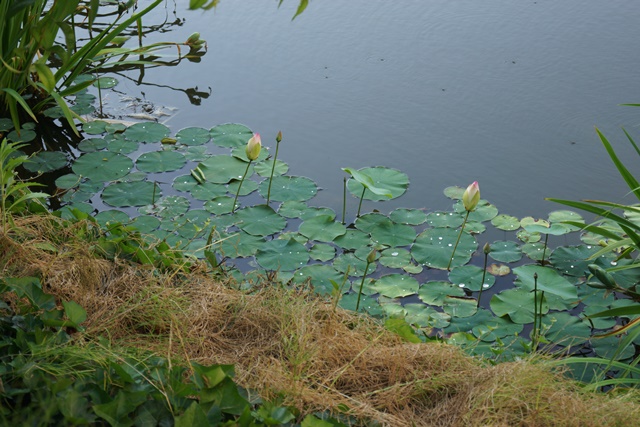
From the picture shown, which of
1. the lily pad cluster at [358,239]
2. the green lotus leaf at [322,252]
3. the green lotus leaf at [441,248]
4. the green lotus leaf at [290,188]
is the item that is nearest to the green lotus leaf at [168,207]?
the lily pad cluster at [358,239]

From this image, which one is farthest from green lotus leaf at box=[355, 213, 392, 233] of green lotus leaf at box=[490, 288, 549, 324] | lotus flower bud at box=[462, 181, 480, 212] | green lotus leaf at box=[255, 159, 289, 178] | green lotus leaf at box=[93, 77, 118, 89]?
green lotus leaf at box=[93, 77, 118, 89]

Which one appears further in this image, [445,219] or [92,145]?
[92,145]

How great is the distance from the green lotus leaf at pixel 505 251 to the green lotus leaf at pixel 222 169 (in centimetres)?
110

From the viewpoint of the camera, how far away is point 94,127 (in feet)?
11.4

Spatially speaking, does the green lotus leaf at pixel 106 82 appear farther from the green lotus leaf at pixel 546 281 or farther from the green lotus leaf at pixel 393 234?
the green lotus leaf at pixel 546 281

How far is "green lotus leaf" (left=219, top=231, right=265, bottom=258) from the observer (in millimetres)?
2708

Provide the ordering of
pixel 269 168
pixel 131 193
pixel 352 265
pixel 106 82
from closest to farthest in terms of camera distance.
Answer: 1. pixel 352 265
2. pixel 131 193
3. pixel 269 168
4. pixel 106 82

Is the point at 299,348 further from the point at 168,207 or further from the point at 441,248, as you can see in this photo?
the point at 168,207

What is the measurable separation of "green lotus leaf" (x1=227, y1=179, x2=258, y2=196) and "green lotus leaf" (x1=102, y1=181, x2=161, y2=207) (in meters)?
0.30

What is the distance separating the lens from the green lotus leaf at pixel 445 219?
2836mm

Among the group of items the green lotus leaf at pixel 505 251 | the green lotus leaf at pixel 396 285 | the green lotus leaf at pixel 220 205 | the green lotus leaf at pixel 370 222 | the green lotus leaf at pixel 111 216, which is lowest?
the green lotus leaf at pixel 396 285

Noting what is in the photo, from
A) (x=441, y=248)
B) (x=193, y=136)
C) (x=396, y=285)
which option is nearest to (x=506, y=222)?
(x=441, y=248)

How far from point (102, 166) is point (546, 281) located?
1.92 metres

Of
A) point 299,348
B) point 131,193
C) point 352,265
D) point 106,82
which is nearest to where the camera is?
point 299,348
